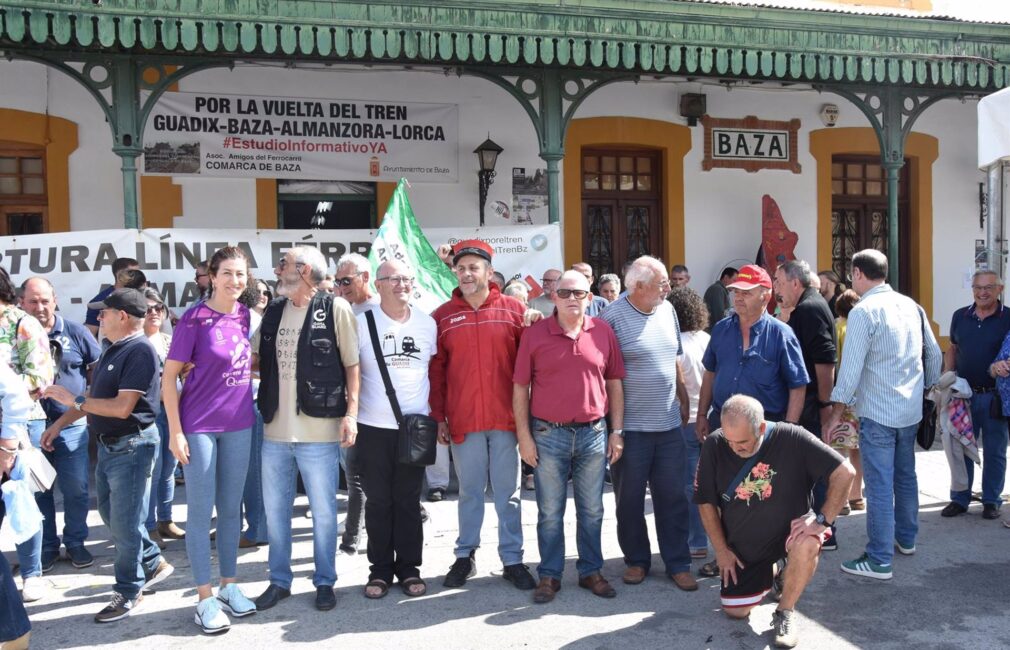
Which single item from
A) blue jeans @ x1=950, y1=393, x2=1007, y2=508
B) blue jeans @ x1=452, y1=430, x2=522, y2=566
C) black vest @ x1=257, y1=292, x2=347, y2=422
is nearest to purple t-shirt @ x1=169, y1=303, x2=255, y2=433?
black vest @ x1=257, y1=292, x2=347, y2=422

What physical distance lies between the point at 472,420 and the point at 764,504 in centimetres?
157

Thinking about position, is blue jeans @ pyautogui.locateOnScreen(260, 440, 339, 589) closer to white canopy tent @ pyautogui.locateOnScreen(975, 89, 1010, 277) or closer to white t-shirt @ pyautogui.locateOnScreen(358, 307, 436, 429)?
white t-shirt @ pyautogui.locateOnScreen(358, 307, 436, 429)

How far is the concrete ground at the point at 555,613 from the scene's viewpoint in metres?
4.26

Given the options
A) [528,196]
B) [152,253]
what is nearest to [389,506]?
[152,253]

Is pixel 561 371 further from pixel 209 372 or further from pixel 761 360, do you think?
pixel 209 372

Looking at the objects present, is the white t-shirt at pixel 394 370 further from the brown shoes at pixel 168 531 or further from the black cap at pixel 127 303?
the brown shoes at pixel 168 531

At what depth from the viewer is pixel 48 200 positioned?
31.5ft

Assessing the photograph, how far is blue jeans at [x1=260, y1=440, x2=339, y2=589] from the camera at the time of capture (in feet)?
15.2

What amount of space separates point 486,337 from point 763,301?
1550 mm

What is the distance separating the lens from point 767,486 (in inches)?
170

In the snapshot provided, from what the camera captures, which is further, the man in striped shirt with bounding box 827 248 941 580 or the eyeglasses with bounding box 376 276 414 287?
the man in striped shirt with bounding box 827 248 941 580

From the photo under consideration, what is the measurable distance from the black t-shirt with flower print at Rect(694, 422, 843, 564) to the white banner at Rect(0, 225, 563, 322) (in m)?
4.81

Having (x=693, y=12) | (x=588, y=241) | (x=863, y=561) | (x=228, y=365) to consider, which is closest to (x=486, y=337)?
(x=228, y=365)

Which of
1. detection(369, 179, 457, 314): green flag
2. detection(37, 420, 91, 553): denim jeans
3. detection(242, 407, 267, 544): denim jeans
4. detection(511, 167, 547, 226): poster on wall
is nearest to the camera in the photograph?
detection(37, 420, 91, 553): denim jeans
